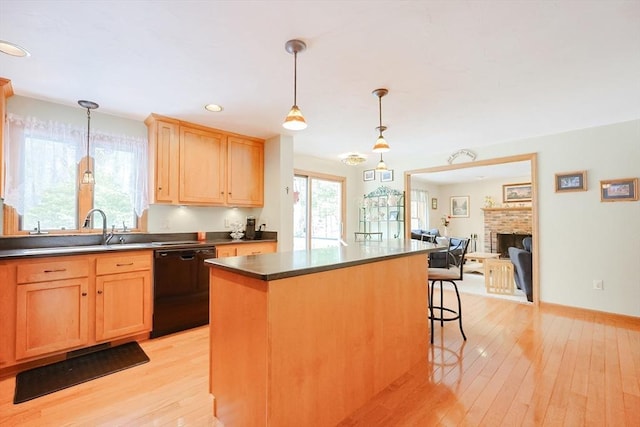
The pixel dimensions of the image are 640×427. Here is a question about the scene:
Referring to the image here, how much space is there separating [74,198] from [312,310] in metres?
2.94

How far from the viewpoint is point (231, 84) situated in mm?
2566

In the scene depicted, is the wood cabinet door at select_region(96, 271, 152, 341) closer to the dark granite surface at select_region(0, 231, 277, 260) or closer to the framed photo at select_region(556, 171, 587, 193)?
the dark granite surface at select_region(0, 231, 277, 260)

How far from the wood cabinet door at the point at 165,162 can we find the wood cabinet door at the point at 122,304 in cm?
92

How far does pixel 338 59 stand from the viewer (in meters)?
2.15

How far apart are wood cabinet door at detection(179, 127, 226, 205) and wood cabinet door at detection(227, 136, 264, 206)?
103 millimetres

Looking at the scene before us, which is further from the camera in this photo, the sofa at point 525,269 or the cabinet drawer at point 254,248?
the sofa at point 525,269

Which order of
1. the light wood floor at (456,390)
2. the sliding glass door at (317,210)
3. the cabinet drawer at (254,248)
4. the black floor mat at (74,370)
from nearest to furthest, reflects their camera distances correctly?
the light wood floor at (456,390), the black floor mat at (74,370), the cabinet drawer at (254,248), the sliding glass door at (317,210)

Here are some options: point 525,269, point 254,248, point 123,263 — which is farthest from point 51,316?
point 525,269

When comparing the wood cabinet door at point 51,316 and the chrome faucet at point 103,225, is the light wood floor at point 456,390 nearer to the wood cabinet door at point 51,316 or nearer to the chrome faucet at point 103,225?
the wood cabinet door at point 51,316

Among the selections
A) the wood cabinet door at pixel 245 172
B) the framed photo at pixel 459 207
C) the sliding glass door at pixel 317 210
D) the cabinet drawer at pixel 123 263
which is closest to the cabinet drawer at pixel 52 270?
the cabinet drawer at pixel 123 263

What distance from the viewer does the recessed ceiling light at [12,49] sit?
194cm

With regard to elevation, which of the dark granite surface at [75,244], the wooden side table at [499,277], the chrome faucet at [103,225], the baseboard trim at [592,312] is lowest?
the baseboard trim at [592,312]

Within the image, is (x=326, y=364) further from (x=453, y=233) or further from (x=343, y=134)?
(x=453, y=233)

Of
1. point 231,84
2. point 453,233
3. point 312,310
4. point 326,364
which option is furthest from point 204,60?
point 453,233
